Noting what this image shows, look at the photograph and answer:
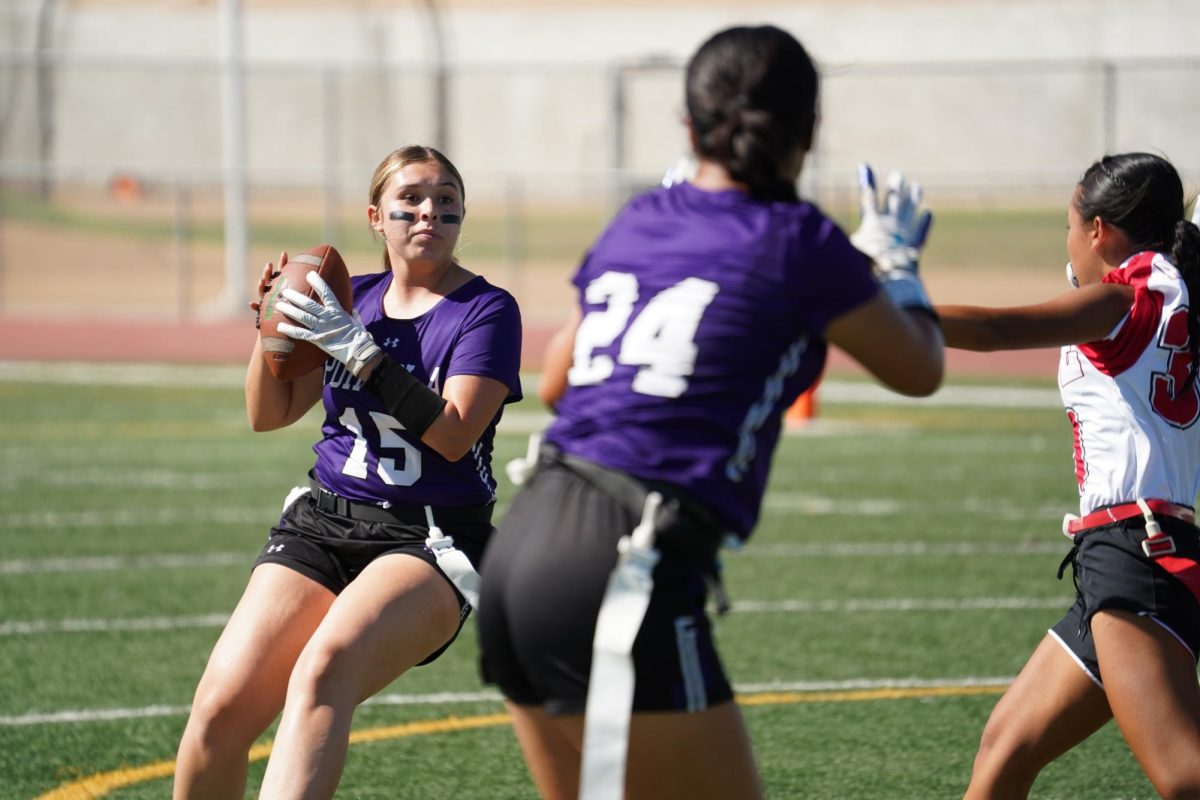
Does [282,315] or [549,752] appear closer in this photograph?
[549,752]

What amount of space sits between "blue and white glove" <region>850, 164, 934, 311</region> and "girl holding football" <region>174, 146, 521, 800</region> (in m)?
1.41

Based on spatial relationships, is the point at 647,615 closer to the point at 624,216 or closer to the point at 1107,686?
the point at 624,216

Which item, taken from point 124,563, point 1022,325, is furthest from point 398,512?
point 124,563

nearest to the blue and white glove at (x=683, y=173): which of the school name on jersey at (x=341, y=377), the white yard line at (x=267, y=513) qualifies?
the school name on jersey at (x=341, y=377)

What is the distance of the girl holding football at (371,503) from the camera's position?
414cm

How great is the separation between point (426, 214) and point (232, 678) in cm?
137

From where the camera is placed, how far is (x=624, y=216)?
325 cm

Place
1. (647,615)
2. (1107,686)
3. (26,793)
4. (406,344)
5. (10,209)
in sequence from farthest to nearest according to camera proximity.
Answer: (10,209) < (26,793) < (406,344) < (1107,686) < (647,615)

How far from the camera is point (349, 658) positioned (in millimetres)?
4113

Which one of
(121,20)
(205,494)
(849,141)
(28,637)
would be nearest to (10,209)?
(121,20)

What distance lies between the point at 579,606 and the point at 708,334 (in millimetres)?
550

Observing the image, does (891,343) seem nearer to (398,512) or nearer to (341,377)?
(398,512)

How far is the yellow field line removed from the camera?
549 cm

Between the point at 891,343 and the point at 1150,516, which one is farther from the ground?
the point at 891,343
